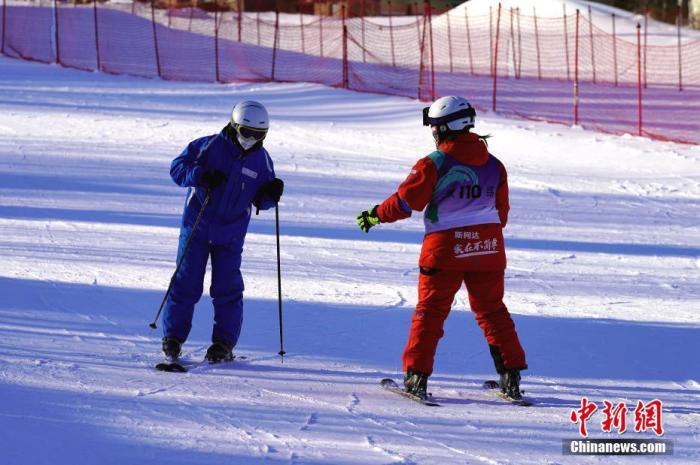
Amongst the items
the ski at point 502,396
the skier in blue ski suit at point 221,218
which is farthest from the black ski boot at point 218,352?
the ski at point 502,396

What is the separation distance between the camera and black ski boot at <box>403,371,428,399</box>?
17.9 ft

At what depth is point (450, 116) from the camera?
17.5 feet

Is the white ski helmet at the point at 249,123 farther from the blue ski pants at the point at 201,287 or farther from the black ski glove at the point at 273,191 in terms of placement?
the blue ski pants at the point at 201,287

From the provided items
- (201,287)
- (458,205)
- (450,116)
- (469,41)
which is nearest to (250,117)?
(201,287)

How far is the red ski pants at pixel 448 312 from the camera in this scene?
17.8 feet

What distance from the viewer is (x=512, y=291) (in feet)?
26.3

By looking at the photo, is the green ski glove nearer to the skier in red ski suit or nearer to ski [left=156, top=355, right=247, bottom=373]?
the skier in red ski suit

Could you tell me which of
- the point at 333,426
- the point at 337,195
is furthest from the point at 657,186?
the point at 333,426

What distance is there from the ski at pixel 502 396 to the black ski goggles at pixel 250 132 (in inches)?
66.8

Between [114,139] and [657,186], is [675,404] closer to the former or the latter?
[657,186]

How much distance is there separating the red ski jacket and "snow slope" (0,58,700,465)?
2.37 feet

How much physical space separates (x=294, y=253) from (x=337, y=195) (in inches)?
104

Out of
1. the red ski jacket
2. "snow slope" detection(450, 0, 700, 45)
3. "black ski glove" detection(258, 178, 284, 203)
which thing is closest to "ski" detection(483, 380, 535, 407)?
the red ski jacket

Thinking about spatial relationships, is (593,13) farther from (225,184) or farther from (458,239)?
(458,239)
